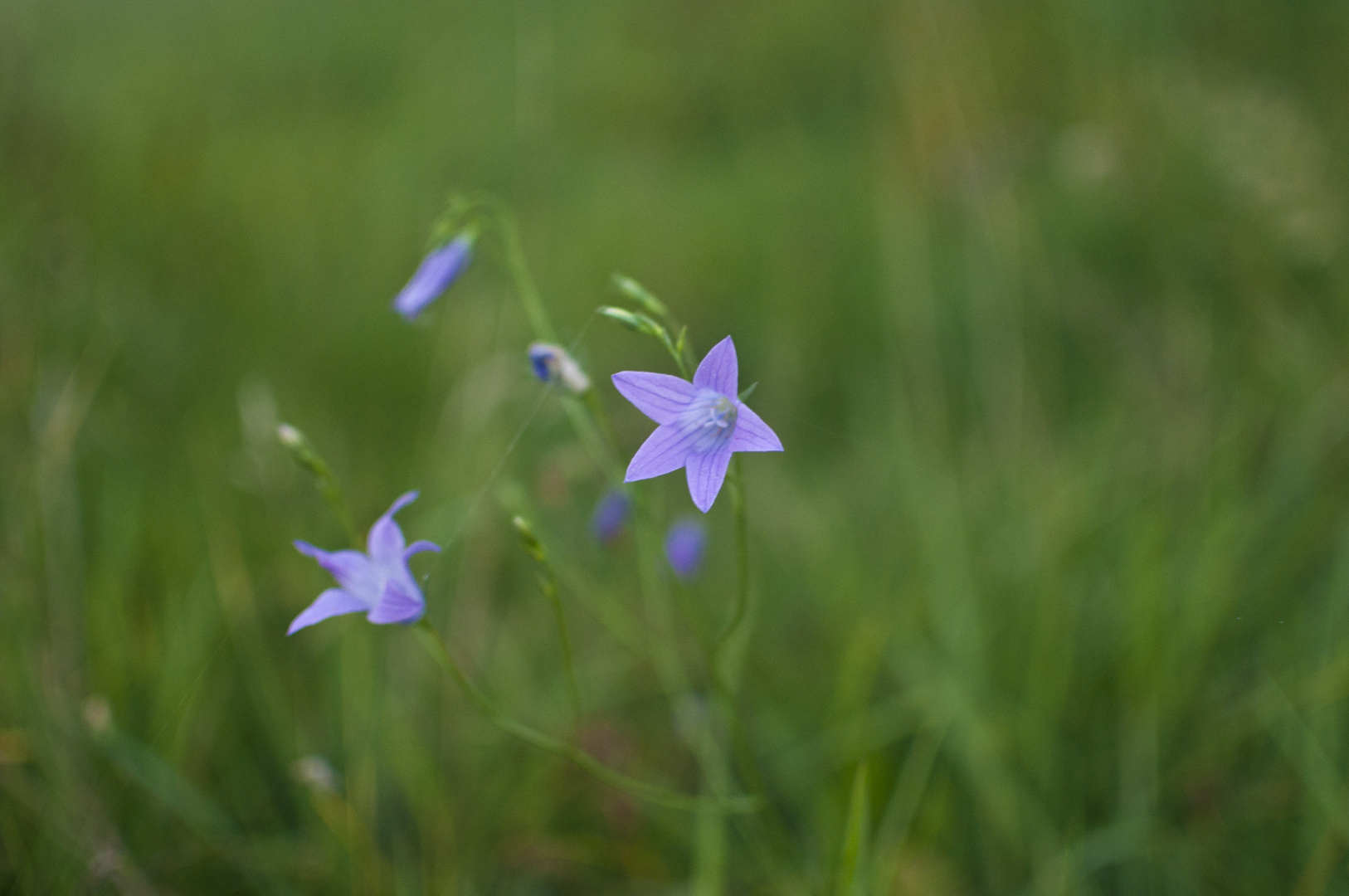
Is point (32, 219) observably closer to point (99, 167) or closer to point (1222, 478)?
point (99, 167)

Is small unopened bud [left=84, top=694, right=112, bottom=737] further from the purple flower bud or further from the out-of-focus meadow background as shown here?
the purple flower bud

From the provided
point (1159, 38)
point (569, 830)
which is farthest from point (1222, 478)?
point (1159, 38)

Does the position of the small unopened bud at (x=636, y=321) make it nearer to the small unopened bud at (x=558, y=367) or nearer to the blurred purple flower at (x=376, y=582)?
the small unopened bud at (x=558, y=367)

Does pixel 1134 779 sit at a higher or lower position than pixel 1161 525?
lower

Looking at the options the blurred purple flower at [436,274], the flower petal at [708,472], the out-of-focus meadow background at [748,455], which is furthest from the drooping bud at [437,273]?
the flower petal at [708,472]

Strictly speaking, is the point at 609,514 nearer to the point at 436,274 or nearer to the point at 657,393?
the point at 436,274

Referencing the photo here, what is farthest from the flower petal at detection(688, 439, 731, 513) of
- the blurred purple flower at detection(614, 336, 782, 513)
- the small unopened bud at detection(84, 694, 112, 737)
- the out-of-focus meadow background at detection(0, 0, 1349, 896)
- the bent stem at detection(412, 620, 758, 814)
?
the small unopened bud at detection(84, 694, 112, 737)

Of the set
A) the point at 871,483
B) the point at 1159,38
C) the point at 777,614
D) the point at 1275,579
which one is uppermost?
the point at 1159,38
